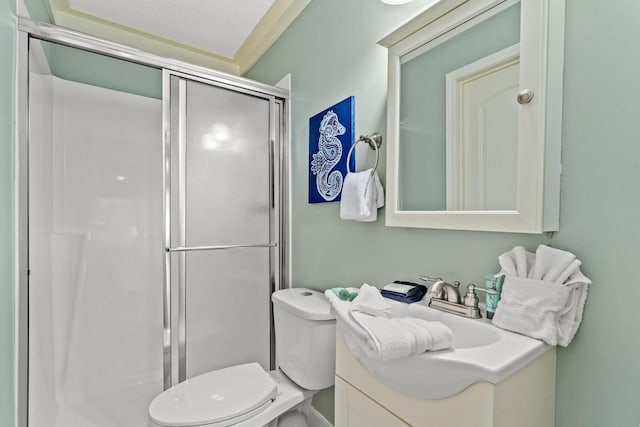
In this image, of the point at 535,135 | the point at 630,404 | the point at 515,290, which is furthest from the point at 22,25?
the point at 630,404

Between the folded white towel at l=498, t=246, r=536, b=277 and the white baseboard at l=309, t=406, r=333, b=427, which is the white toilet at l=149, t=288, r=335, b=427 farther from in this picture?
the folded white towel at l=498, t=246, r=536, b=277

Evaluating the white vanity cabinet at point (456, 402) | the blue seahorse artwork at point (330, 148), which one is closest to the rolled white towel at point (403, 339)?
the white vanity cabinet at point (456, 402)

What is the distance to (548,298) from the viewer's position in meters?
0.71

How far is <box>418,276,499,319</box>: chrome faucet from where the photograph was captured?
0.86 m

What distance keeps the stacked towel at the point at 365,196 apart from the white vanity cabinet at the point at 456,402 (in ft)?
1.54

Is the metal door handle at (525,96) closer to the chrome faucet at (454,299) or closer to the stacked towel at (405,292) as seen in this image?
the chrome faucet at (454,299)

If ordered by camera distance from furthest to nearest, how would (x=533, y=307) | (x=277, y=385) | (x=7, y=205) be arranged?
(x=277, y=385) → (x=7, y=205) → (x=533, y=307)

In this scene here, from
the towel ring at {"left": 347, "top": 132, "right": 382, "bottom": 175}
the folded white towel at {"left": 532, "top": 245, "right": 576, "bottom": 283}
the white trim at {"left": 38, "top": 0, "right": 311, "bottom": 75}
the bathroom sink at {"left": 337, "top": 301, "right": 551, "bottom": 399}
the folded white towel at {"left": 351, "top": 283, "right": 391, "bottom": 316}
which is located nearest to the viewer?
the bathroom sink at {"left": 337, "top": 301, "right": 551, "bottom": 399}

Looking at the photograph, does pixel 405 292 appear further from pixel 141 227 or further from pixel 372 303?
pixel 141 227

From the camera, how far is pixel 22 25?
1.19m

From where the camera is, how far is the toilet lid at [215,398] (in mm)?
1106

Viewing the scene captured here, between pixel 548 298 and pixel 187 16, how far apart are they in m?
2.27

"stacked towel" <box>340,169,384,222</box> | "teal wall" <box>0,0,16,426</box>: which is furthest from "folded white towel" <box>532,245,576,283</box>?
"teal wall" <box>0,0,16,426</box>

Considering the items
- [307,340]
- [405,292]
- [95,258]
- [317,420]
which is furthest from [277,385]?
[95,258]
